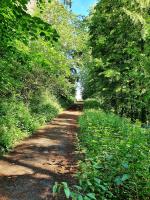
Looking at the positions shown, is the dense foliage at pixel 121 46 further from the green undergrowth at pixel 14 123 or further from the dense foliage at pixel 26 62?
the green undergrowth at pixel 14 123

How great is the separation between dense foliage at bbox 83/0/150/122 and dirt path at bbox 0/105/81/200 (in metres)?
7.46

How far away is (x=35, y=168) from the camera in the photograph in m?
10.6

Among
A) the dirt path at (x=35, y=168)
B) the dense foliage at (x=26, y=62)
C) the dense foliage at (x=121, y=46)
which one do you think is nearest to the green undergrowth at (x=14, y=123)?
the dense foliage at (x=26, y=62)

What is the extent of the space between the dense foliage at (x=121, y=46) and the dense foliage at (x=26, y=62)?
355 centimetres

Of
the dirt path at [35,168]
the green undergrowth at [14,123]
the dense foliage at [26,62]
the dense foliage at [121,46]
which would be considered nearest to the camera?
the dense foliage at [26,62]

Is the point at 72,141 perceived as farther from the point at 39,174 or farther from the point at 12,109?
the point at 39,174

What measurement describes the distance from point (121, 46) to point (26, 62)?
13.5 metres

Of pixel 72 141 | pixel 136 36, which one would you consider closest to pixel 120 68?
pixel 136 36

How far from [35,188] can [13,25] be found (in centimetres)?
408

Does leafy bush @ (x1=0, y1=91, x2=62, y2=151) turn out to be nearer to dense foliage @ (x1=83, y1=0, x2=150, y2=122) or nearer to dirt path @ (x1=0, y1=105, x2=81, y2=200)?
dirt path @ (x1=0, y1=105, x2=81, y2=200)

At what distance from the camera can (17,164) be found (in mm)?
11078

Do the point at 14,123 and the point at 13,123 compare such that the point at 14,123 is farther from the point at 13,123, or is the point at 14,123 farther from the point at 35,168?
the point at 35,168

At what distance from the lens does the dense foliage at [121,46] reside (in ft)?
69.9

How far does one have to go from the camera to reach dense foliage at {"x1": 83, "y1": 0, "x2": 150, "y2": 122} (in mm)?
21297
